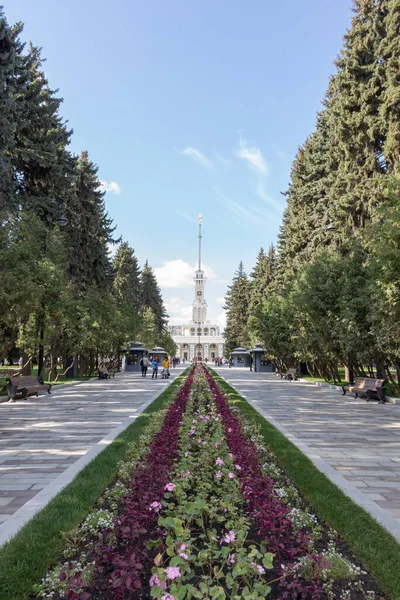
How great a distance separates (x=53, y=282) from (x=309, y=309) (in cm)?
1118

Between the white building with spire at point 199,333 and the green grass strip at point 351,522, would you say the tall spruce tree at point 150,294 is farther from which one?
the green grass strip at point 351,522

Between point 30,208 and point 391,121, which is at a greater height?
point 391,121

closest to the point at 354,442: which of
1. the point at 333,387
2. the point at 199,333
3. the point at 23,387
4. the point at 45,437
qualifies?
the point at 45,437

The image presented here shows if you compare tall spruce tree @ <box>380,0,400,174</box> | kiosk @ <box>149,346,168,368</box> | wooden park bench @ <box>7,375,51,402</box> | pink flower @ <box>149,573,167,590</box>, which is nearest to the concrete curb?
tall spruce tree @ <box>380,0,400,174</box>

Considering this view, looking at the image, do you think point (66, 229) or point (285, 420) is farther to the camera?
point (66, 229)

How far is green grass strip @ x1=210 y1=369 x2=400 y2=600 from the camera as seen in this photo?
3.48m

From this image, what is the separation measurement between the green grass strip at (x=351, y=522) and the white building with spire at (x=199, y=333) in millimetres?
124691

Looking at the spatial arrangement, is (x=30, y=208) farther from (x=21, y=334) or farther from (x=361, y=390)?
(x=361, y=390)

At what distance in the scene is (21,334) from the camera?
1725 cm

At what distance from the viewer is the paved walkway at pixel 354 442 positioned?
17.8 ft

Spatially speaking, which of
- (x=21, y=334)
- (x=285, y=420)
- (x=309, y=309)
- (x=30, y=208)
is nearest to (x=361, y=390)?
(x=309, y=309)

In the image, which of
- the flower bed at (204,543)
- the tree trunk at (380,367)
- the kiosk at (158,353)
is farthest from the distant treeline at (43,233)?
the kiosk at (158,353)

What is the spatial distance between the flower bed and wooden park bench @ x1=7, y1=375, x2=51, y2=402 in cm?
989

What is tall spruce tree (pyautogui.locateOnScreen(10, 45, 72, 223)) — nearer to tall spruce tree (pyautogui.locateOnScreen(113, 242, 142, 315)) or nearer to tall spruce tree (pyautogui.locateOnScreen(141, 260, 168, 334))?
tall spruce tree (pyautogui.locateOnScreen(113, 242, 142, 315))
